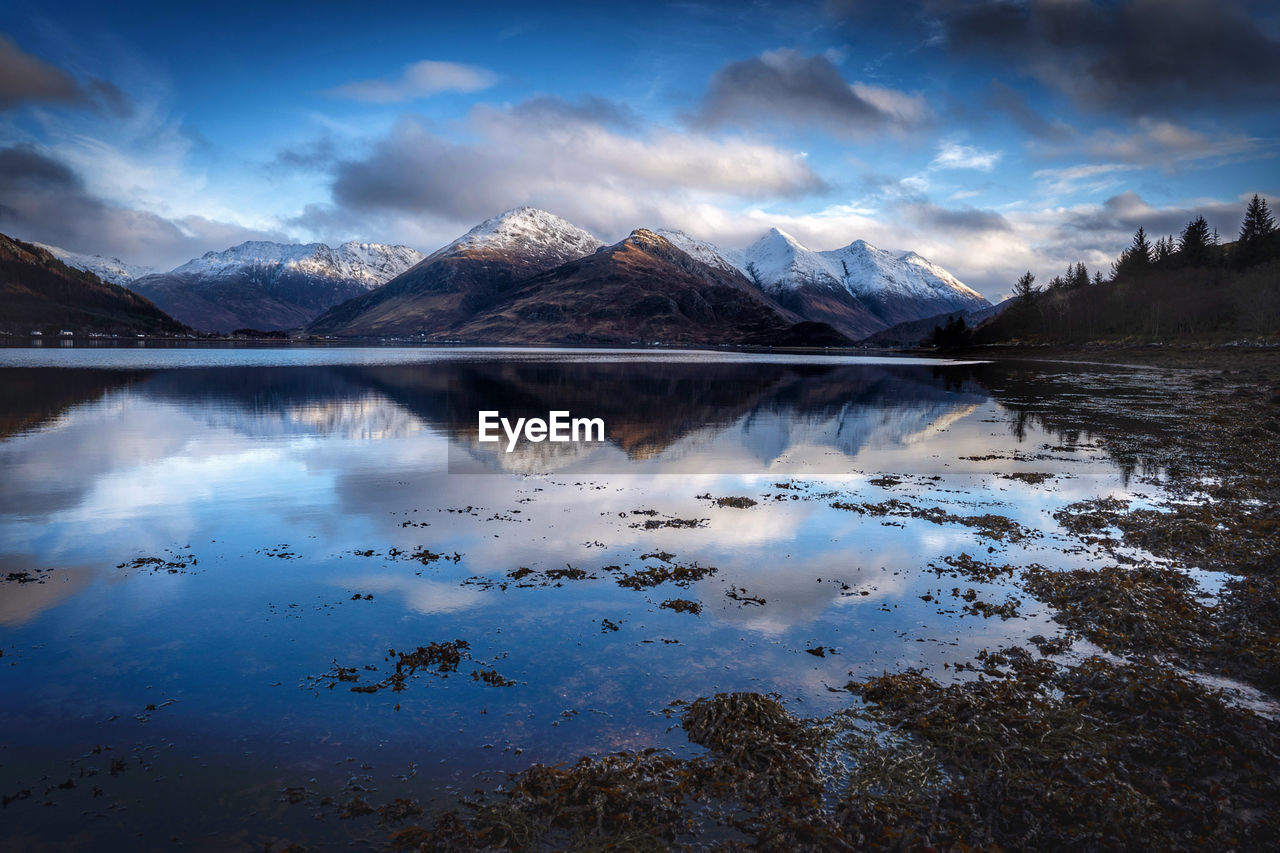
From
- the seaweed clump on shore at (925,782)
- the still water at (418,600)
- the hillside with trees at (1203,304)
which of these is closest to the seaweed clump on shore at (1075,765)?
the seaweed clump on shore at (925,782)

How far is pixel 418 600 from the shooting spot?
15.8m

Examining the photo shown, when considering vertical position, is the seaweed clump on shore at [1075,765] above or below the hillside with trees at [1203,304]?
below

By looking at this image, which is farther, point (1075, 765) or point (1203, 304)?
point (1203, 304)

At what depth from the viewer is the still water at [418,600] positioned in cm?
968

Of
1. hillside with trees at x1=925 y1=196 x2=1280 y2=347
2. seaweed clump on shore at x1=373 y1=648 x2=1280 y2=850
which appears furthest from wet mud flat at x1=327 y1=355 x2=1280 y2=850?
hillside with trees at x1=925 y1=196 x2=1280 y2=347

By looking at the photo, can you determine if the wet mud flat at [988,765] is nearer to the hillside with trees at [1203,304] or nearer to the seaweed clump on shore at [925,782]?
the seaweed clump on shore at [925,782]

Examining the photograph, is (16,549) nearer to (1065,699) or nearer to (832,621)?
(832,621)

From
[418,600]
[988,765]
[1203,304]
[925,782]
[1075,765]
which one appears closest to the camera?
[925,782]

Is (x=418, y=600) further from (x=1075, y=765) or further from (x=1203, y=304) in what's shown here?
(x=1203, y=304)

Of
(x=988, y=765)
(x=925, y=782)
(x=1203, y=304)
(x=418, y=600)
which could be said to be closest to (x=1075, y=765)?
(x=988, y=765)

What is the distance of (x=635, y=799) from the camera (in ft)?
→ 29.4

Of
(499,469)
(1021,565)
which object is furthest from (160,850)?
(499,469)

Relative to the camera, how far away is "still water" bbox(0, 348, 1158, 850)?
9680 mm

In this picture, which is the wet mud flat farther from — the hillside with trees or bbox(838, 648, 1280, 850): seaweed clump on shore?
the hillside with trees
